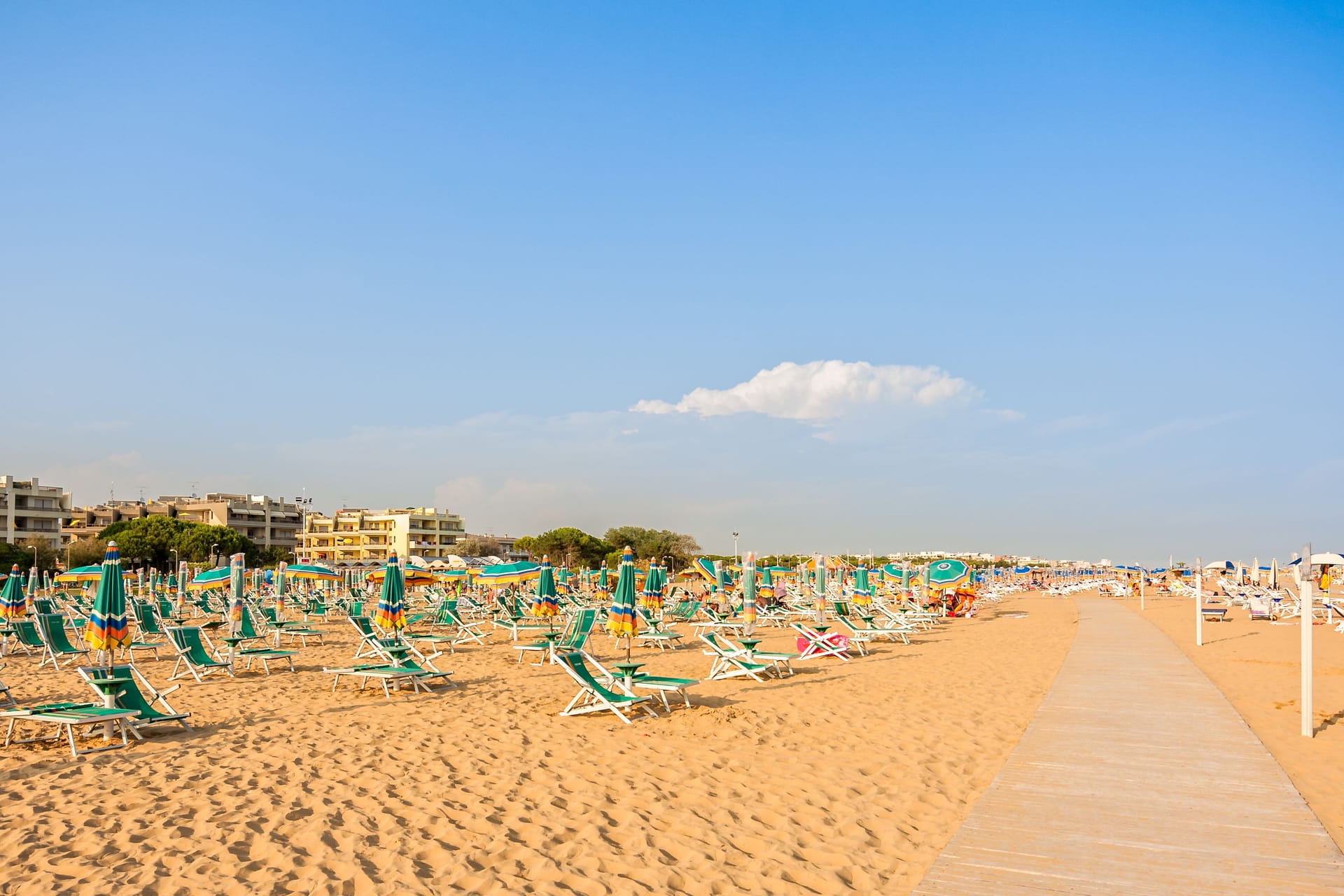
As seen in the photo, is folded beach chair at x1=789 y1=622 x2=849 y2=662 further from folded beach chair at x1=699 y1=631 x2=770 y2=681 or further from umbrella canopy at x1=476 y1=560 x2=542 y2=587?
umbrella canopy at x1=476 y1=560 x2=542 y2=587

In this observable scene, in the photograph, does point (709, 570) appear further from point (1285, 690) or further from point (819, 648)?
point (1285, 690)

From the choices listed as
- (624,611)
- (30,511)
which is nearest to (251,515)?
(30,511)

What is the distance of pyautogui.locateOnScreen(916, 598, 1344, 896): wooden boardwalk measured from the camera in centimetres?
398

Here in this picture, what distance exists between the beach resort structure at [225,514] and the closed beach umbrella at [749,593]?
69828mm

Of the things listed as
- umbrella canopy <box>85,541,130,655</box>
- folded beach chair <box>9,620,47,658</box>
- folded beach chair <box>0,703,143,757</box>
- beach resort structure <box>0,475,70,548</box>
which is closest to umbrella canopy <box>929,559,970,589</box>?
umbrella canopy <box>85,541,130,655</box>

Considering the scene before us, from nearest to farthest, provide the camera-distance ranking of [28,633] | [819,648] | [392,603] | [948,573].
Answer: [28,633] → [819,648] → [392,603] → [948,573]

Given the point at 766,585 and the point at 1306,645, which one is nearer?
the point at 1306,645

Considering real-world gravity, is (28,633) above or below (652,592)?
below

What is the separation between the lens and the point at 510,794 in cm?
571

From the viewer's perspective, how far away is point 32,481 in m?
63.7

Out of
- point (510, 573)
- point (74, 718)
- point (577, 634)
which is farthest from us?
point (510, 573)

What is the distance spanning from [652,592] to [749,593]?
104 inches

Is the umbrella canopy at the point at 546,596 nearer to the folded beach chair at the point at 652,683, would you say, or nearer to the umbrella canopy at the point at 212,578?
the folded beach chair at the point at 652,683

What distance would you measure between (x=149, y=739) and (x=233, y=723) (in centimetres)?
87
